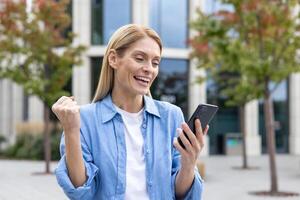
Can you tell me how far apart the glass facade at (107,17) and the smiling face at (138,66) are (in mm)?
23290

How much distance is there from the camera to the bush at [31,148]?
78.1ft

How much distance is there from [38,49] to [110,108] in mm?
15101

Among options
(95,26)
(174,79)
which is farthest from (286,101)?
(95,26)

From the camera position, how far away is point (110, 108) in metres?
2.41

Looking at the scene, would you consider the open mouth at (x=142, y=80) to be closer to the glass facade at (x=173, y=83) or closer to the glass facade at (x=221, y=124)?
the glass facade at (x=173, y=83)

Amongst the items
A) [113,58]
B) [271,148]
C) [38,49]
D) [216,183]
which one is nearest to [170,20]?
[38,49]

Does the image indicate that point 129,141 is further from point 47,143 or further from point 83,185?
point 47,143

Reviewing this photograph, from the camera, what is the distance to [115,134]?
2.36m

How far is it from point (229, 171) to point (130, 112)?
53.0 feet

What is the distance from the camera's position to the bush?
2382cm

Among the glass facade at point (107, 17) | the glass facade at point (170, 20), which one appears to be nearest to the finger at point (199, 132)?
the glass facade at point (107, 17)

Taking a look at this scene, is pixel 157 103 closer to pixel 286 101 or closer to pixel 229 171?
pixel 229 171

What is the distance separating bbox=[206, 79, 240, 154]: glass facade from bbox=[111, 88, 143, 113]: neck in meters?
24.7

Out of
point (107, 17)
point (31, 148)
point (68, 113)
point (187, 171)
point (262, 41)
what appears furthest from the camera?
point (107, 17)
